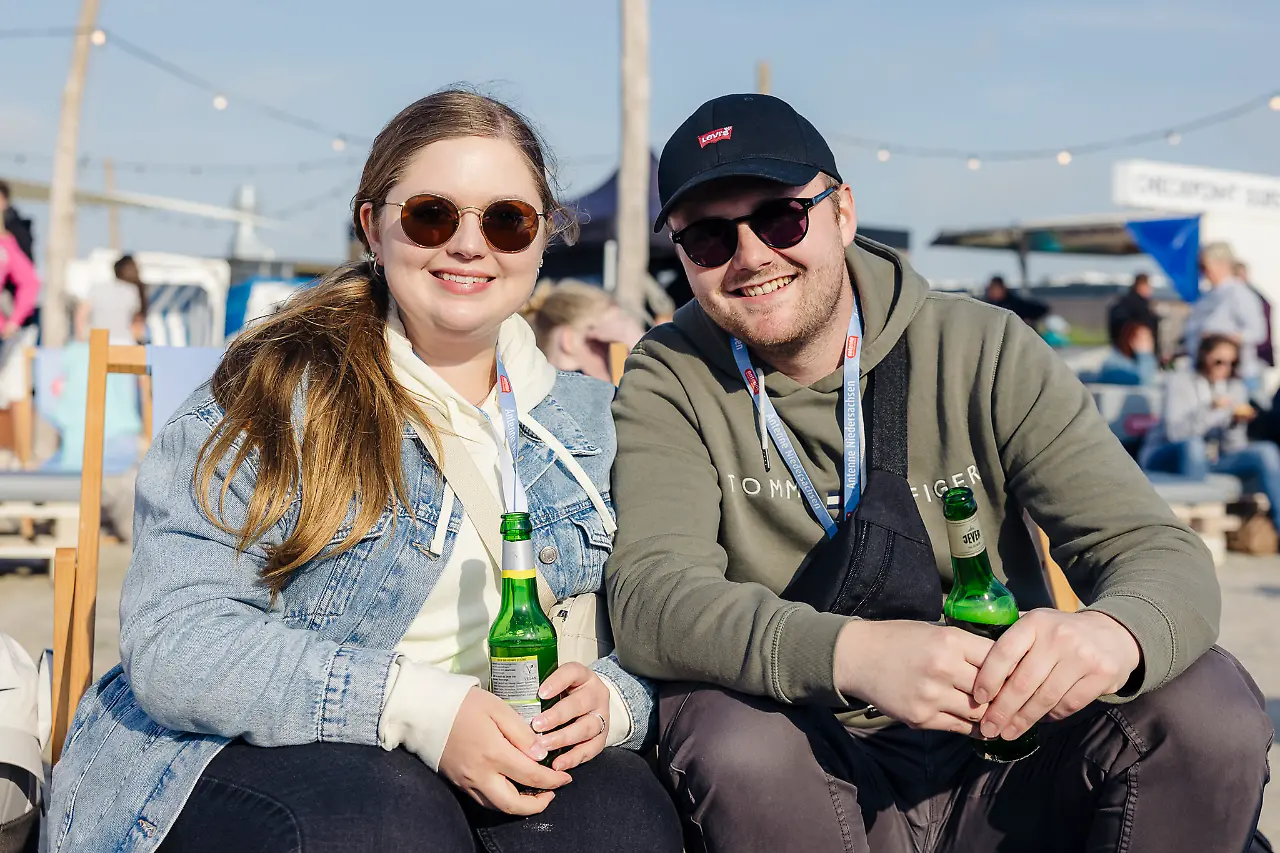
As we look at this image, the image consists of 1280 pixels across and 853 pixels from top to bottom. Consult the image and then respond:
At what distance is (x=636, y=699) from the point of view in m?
2.22

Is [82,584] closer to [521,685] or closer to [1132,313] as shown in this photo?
[521,685]

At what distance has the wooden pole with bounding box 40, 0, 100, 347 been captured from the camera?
508 inches

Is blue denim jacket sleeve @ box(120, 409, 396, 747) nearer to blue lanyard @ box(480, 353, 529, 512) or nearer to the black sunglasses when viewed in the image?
blue lanyard @ box(480, 353, 529, 512)

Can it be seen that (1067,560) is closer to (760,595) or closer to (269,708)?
(760,595)

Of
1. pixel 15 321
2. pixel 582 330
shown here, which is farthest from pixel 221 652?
pixel 15 321

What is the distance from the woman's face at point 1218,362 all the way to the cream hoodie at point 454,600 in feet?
25.2

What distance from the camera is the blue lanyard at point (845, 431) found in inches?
95.0

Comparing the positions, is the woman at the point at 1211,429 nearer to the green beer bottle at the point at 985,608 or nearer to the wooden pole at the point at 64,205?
the green beer bottle at the point at 985,608

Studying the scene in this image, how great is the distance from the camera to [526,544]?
196 cm

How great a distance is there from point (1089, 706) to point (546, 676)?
0.96 metres

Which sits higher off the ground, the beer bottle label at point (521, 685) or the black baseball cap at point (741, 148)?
the black baseball cap at point (741, 148)

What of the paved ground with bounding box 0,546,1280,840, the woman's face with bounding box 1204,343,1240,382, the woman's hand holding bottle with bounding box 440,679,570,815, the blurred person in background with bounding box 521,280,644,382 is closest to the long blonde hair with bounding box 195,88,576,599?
the woman's hand holding bottle with bounding box 440,679,570,815

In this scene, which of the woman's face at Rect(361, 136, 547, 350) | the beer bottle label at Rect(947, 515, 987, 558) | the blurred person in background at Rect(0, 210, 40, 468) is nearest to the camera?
the beer bottle label at Rect(947, 515, 987, 558)

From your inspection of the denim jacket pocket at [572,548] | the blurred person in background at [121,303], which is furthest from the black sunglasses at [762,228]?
the blurred person in background at [121,303]
